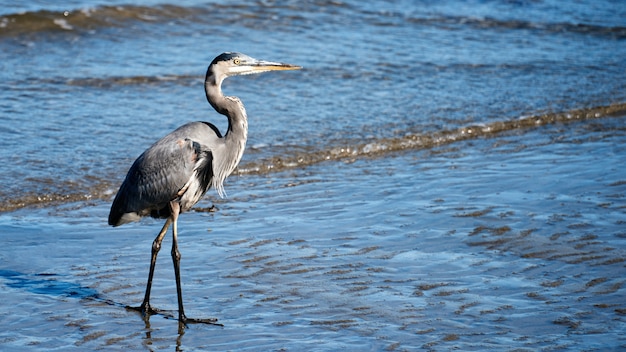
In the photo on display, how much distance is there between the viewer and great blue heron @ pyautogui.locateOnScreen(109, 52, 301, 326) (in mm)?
5430

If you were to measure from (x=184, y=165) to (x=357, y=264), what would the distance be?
4.08 feet

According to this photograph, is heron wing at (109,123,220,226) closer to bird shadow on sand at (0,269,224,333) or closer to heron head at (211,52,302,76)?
heron head at (211,52,302,76)

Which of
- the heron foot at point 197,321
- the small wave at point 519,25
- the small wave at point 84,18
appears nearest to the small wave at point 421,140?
the heron foot at point 197,321

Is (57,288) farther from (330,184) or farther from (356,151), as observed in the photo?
(356,151)

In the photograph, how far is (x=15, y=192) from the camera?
7309 mm

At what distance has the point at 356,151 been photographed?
869 centimetres

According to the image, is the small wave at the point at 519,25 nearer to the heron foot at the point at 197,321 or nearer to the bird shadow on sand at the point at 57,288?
the bird shadow on sand at the point at 57,288

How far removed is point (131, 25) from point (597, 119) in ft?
22.2

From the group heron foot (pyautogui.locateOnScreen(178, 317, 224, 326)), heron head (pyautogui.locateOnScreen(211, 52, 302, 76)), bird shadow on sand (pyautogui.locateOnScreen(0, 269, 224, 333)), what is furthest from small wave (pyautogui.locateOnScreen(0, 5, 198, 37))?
heron foot (pyautogui.locateOnScreen(178, 317, 224, 326))

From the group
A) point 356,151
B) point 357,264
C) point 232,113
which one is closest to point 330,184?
point 356,151

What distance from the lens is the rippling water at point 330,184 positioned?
5020 mm

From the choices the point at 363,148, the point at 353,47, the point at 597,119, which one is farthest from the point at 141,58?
the point at 597,119

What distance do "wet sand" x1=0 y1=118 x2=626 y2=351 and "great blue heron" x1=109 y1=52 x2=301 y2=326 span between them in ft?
1.34

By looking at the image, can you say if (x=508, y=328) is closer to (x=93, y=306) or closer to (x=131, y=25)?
(x=93, y=306)
